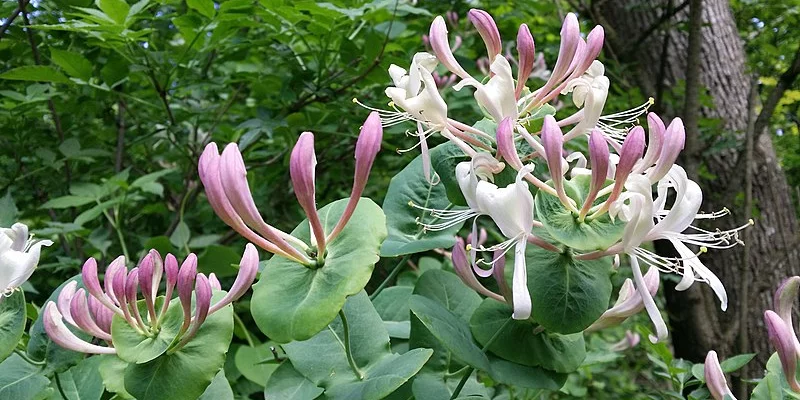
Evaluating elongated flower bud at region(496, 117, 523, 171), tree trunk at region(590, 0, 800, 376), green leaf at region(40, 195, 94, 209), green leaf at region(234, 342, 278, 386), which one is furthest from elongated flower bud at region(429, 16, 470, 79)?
tree trunk at region(590, 0, 800, 376)

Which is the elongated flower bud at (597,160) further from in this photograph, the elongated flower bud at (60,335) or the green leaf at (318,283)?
the elongated flower bud at (60,335)

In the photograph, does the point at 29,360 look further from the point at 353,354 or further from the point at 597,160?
the point at 597,160

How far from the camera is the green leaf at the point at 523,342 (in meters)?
0.58

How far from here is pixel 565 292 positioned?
50cm

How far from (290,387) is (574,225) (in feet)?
1.03

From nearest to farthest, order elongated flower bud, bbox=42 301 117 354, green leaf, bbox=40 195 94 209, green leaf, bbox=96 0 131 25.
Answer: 1. elongated flower bud, bbox=42 301 117 354
2. green leaf, bbox=96 0 131 25
3. green leaf, bbox=40 195 94 209

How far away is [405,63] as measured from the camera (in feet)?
3.73

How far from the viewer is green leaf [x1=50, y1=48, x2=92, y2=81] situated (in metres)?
1.09

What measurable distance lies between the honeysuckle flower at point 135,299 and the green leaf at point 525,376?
0.23 m

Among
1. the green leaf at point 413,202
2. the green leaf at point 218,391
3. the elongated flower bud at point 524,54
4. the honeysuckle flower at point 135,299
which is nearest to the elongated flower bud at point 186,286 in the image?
the honeysuckle flower at point 135,299

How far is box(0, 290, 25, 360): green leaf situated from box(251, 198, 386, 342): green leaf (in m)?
0.23

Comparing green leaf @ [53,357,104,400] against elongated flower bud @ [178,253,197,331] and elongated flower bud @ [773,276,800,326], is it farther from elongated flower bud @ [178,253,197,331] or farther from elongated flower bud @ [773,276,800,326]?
elongated flower bud @ [773,276,800,326]

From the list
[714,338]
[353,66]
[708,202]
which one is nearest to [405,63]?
[353,66]

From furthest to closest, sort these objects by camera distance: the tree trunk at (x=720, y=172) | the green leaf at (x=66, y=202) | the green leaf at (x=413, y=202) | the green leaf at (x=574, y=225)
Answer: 1. the tree trunk at (x=720, y=172)
2. the green leaf at (x=66, y=202)
3. the green leaf at (x=413, y=202)
4. the green leaf at (x=574, y=225)
